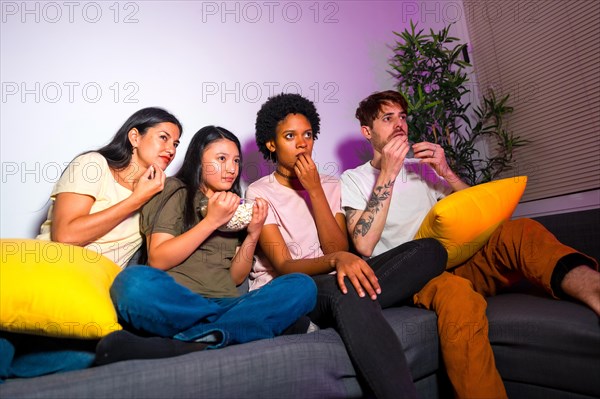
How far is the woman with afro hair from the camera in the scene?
3.70 feet

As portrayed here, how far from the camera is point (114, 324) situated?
109 cm

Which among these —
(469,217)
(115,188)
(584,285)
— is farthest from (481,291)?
(115,188)

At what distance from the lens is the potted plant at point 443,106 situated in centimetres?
254

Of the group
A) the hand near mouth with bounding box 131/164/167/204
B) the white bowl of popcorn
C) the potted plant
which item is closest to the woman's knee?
the white bowl of popcorn

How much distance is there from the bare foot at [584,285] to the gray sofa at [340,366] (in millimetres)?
23

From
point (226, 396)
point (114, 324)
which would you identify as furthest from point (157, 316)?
point (226, 396)

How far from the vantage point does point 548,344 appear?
117cm

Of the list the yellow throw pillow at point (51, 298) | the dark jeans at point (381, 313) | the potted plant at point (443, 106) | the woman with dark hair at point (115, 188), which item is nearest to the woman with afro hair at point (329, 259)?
the dark jeans at point (381, 313)

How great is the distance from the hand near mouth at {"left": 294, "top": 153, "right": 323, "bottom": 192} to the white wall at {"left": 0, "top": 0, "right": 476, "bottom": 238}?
53 centimetres

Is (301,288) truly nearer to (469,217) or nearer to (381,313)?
(381,313)

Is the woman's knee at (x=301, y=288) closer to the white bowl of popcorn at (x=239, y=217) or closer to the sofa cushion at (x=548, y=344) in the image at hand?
the white bowl of popcorn at (x=239, y=217)

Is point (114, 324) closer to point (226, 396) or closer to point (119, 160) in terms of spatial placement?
point (226, 396)

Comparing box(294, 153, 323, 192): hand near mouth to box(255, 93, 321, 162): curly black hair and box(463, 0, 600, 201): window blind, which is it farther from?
box(463, 0, 600, 201): window blind

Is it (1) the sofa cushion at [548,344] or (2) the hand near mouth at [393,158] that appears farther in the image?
(2) the hand near mouth at [393,158]
